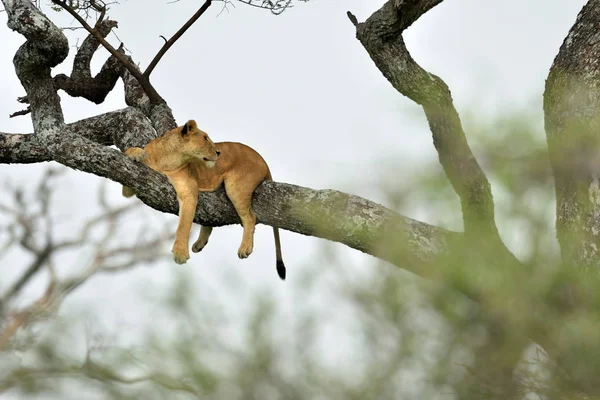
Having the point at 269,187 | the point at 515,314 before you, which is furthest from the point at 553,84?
the point at 515,314

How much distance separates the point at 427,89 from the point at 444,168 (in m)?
0.94

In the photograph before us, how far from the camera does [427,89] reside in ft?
13.3

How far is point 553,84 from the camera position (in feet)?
12.7

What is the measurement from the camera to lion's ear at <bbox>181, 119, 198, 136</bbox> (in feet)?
14.0

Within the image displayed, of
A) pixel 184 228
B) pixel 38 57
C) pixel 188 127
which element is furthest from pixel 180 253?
pixel 38 57

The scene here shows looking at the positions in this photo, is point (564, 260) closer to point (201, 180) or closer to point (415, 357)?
point (415, 357)

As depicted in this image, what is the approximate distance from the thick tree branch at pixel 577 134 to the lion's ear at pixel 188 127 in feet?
6.05

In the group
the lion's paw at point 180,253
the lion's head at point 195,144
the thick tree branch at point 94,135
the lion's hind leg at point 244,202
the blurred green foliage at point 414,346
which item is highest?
the thick tree branch at point 94,135

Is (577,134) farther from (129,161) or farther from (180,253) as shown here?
(129,161)

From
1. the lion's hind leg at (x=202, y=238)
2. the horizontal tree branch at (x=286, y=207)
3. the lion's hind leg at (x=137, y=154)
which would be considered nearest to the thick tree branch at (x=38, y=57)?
the horizontal tree branch at (x=286, y=207)

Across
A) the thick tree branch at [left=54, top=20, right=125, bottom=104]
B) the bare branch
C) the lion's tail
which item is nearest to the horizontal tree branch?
the lion's tail

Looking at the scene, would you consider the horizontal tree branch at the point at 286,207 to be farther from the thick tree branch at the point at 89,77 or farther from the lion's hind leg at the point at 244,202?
the thick tree branch at the point at 89,77

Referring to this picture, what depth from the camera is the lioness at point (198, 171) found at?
415cm

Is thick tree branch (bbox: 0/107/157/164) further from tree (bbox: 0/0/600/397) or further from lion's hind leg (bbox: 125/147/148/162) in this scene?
lion's hind leg (bbox: 125/147/148/162)
